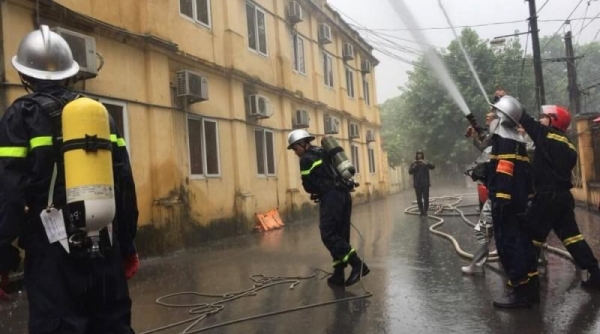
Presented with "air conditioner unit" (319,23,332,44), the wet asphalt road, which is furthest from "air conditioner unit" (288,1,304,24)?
the wet asphalt road

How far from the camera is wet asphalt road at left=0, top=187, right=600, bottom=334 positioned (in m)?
4.07

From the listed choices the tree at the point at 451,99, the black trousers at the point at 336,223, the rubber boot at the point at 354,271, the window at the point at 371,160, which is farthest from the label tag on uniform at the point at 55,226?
the tree at the point at 451,99

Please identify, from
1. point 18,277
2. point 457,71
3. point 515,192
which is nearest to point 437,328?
point 515,192

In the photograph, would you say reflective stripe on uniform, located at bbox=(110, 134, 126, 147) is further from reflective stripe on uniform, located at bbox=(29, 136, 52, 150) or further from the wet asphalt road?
the wet asphalt road

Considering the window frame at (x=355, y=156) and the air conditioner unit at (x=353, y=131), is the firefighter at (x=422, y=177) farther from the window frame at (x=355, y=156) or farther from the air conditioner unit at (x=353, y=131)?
the window frame at (x=355, y=156)

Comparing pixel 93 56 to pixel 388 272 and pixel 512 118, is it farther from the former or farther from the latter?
pixel 512 118

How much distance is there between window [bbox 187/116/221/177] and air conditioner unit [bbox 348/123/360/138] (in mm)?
10421

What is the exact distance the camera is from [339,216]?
5570 millimetres

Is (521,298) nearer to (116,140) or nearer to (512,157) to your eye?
(512,157)

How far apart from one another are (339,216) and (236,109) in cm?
664

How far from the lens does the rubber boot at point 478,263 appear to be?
5.78m

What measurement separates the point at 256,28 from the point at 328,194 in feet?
28.7

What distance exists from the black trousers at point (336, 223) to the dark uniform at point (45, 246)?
10.1 ft

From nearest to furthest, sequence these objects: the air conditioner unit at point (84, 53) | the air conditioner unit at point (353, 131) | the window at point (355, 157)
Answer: the air conditioner unit at point (84, 53)
the air conditioner unit at point (353, 131)
the window at point (355, 157)
